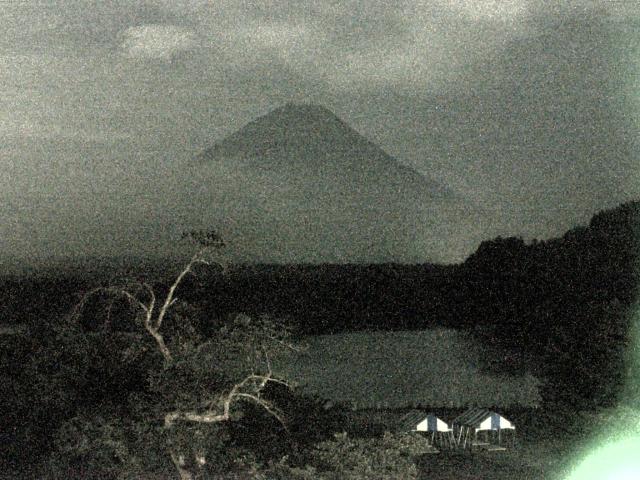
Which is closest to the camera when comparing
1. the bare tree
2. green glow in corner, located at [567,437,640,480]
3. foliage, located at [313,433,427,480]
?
foliage, located at [313,433,427,480]

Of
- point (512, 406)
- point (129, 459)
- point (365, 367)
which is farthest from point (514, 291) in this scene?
point (129, 459)

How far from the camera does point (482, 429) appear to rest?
52.8ft

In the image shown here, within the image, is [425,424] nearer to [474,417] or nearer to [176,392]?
[474,417]

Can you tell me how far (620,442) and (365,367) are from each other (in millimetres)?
15389

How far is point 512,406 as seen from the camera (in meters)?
19.8

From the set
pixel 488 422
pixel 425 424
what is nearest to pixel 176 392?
pixel 425 424

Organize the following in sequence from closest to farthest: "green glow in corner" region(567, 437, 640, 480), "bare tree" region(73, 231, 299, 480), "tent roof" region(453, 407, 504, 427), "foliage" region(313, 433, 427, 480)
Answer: "foliage" region(313, 433, 427, 480) < "bare tree" region(73, 231, 299, 480) < "green glow in corner" region(567, 437, 640, 480) < "tent roof" region(453, 407, 504, 427)

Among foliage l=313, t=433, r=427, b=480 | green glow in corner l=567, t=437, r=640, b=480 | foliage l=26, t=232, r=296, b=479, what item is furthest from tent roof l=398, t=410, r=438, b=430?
foliage l=313, t=433, r=427, b=480

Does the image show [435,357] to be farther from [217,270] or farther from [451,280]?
[217,270]

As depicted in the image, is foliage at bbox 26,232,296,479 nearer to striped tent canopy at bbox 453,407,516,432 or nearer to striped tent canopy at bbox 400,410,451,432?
striped tent canopy at bbox 400,410,451,432

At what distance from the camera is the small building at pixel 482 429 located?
50.9 feet

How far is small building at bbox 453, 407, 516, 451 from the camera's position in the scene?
1550 cm

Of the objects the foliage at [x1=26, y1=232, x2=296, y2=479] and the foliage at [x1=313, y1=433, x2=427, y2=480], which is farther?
the foliage at [x1=26, y1=232, x2=296, y2=479]

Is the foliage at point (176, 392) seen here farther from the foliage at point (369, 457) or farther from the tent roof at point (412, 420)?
the tent roof at point (412, 420)
